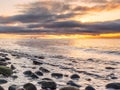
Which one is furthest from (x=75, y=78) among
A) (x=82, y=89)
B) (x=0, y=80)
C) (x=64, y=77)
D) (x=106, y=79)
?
(x=0, y=80)

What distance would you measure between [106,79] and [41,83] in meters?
6.24

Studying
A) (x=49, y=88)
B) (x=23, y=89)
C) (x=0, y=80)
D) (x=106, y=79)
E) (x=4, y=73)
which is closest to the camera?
(x=23, y=89)

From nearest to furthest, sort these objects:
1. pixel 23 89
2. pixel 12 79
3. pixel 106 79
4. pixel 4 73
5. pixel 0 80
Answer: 1. pixel 23 89
2. pixel 0 80
3. pixel 12 79
4. pixel 4 73
5. pixel 106 79

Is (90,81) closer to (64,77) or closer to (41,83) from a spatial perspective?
(64,77)

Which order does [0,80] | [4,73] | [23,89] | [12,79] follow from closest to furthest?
[23,89] < [0,80] < [12,79] < [4,73]

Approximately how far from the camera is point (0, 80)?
16656 millimetres

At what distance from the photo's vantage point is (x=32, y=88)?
561 inches

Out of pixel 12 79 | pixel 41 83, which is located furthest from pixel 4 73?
pixel 41 83

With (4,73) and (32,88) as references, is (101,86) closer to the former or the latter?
(32,88)

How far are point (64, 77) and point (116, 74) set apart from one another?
16.2 ft

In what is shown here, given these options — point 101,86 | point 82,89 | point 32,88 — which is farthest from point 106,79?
point 32,88

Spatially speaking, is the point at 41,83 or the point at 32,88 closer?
the point at 32,88

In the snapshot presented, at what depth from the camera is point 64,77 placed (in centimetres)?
2028

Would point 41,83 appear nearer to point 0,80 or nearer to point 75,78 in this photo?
point 0,80
